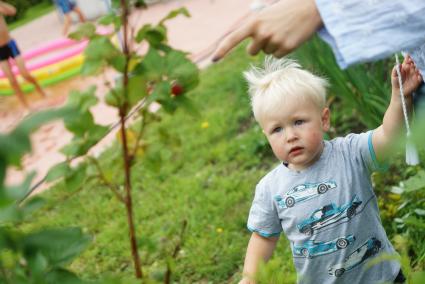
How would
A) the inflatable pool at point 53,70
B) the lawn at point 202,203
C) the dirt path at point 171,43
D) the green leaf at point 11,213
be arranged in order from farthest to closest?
the inflatable pool at point 53,70
the dirt path at point 171,43
the lawn at point 202,203
the green leaf at point 11,213

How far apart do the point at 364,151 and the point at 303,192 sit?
0.73 ft

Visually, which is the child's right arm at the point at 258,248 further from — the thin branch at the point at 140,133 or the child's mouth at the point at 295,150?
the thin branch at the point at 140,133

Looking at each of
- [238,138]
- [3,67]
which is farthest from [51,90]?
[238,138]

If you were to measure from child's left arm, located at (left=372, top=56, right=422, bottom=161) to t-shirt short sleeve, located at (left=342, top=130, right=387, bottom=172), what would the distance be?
2cm

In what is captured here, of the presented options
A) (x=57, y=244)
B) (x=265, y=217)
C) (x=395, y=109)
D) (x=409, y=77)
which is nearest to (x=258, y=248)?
(x=265, y=217)

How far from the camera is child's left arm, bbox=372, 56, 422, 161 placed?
150 centimetres

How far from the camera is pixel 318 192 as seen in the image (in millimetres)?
1743

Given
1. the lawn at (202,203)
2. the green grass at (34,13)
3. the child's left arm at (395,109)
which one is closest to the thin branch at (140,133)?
the child's left arm at (395,109)

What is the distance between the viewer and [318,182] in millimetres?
1754

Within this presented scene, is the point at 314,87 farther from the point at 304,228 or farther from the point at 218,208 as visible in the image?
the point at 218,208

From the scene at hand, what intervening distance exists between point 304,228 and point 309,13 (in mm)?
997

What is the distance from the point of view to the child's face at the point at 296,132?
1.74 m

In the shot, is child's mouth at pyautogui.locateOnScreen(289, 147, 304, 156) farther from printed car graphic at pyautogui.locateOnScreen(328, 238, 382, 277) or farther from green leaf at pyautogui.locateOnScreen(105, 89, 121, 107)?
green leaf at pyautogui.locateOnScreen(105, 89, 121, 107)

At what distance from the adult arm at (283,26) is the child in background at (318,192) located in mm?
849
